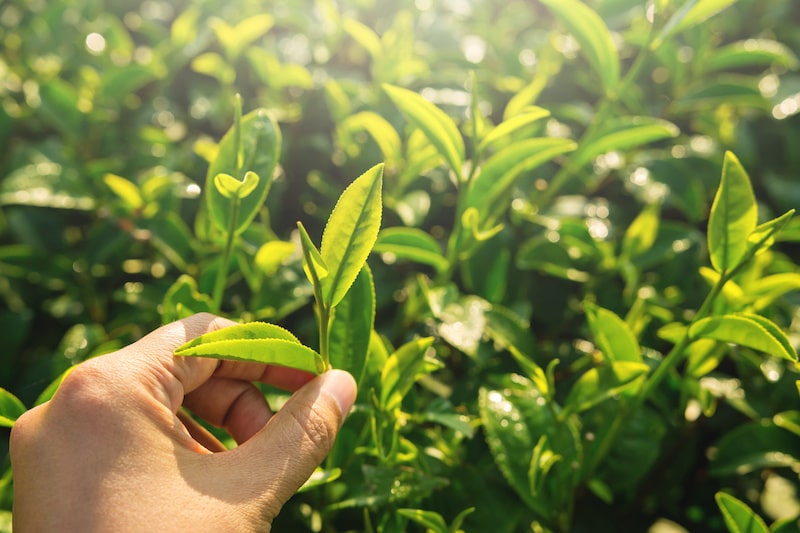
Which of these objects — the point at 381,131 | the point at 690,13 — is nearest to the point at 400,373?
the point at 381,131

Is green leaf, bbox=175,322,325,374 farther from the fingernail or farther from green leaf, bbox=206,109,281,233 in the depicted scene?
green leaf, bbox=206,109,281,233

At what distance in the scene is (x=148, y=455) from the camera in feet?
2.81

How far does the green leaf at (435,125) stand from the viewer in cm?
111

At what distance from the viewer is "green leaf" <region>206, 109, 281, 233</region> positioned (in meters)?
1.03

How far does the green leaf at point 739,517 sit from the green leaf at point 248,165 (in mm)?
760

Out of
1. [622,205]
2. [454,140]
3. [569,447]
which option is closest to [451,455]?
[569,447]

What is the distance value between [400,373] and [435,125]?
1.32 feet

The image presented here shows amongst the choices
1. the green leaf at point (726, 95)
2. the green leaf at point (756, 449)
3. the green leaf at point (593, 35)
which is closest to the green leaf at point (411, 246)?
the green leaf at point (593, 35)

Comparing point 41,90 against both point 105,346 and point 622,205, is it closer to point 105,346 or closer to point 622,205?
point 105,346

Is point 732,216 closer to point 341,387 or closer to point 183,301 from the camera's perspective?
point 341,387

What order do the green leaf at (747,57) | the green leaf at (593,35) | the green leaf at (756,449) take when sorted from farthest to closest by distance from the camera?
the green leaf at (747,57)
the green leaf at (593,35)
the green leaf at (756,449)

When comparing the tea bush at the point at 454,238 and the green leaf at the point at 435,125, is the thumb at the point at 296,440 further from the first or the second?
the green leaf at the point at 435,125

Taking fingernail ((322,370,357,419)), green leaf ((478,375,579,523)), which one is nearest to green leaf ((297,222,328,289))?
fingernail ((322,370,357,419))

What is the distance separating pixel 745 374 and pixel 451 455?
585 mm
